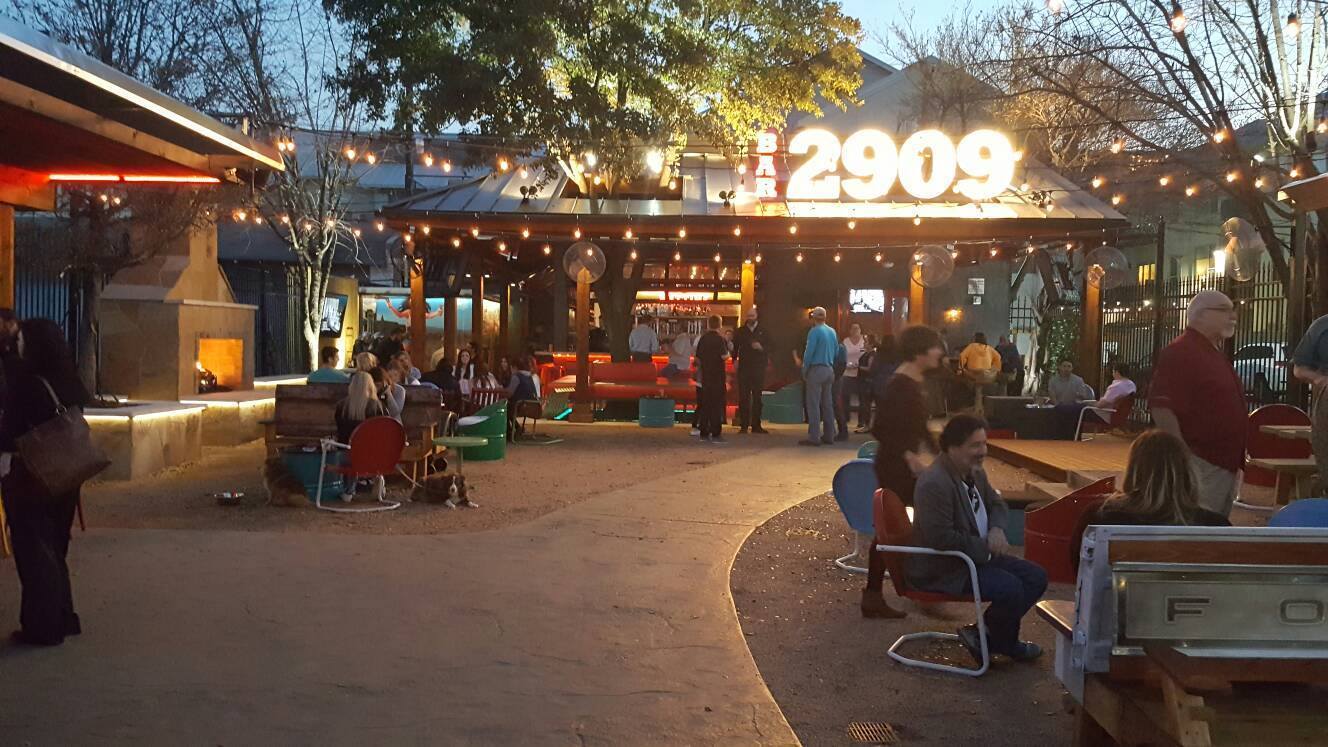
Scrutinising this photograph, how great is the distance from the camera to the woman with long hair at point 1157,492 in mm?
4383

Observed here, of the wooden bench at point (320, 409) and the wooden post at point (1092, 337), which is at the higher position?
the wooden post at point (1092, 337)

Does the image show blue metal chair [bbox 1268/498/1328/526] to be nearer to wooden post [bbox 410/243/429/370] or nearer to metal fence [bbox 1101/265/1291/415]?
metal fence [bbox 1101/265/1291/415]

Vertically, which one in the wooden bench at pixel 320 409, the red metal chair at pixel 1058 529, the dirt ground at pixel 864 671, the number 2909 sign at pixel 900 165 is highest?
the number 2909 sign at pixel 900 165

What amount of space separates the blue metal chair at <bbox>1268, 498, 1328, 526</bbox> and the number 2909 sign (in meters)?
13.4

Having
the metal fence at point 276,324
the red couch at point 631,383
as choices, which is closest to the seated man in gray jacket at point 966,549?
the red couch at point 631,383

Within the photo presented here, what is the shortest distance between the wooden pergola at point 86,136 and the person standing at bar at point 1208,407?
567 cm

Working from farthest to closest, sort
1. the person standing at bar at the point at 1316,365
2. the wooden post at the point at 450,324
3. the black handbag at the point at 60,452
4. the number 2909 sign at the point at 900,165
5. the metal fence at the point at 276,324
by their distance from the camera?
1. the metal fence at the point at 276,324
2. the wooden post at the point at 450,324
3. the number 2909 sign at the point at 900,165
4. the person standing at bar at the point at 1316,365
5. the black handbag at the point at 60,452

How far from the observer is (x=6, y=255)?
27.5 ft

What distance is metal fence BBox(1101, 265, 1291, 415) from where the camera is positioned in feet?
46.2

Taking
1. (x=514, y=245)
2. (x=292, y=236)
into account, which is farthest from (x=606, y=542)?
(x=292, y=236)

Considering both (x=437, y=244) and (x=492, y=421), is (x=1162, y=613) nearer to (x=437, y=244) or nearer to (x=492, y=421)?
(x=492, y=421)

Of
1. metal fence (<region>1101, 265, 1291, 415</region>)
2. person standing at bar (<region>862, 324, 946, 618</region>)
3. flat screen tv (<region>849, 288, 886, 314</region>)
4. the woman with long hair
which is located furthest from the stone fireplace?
flat screen tv (<region>849, 288, 886, 314</region>)

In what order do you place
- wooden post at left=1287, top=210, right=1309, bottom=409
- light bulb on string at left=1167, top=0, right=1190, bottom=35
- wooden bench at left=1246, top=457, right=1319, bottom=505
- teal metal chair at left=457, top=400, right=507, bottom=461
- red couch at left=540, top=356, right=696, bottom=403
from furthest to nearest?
1. red couch at left=540, top=356, right=696, bottom=403
2. light bulb on string at left=1167, top=0, right=1190, bottom=35
3. teal metal chair at left=457, top=400, right=507, bottom=461
4. wooden post at left=1287, top=210, right=1309, bottom=409
5. wooden bench at left=1246, top=457, right=1319, bottom=505

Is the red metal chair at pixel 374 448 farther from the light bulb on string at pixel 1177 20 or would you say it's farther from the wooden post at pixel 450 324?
the light bulb on string at pixel 1177 20
